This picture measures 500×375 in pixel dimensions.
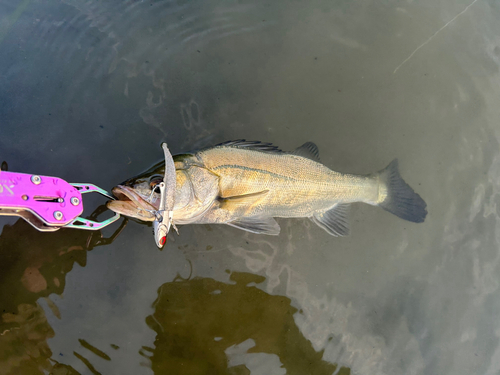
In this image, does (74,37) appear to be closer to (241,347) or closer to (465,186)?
(241,347)

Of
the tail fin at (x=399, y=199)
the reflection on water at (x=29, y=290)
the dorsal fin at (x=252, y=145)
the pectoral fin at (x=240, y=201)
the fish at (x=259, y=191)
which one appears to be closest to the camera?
the fish at (x=259, y=191)

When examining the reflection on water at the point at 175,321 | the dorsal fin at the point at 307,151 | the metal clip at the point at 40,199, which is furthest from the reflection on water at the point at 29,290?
the dorsal fin at the point at 307,151

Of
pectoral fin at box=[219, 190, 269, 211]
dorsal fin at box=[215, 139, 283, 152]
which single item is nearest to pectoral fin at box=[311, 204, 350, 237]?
pectoral fin at box=[219, 190, 269, 211]

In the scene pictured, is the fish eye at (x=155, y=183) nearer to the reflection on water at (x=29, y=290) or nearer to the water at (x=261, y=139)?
the water at (x=261, y=139)

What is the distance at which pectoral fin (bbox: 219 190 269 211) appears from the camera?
2658 mm

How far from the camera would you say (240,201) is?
269 cm

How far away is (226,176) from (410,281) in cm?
263

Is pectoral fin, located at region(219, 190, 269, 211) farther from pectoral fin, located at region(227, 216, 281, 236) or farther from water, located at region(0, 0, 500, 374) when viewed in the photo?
water, located at region(0, 0, 500, 374)

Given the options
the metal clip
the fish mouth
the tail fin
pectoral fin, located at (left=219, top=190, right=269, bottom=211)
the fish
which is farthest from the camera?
the tail fin

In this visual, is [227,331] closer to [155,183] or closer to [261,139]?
[155,183]

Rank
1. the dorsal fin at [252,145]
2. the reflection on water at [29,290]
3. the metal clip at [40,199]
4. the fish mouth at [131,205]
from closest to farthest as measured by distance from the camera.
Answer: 1. the metal clip at [40,199]
2. the fish mouth at [131,205]
3. the dorsal fin at [252,145]
4. the reflection on water at [29,290]

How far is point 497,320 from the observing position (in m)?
3.58

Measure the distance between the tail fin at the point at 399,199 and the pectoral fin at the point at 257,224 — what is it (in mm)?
1313

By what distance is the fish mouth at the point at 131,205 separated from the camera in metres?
2.33
